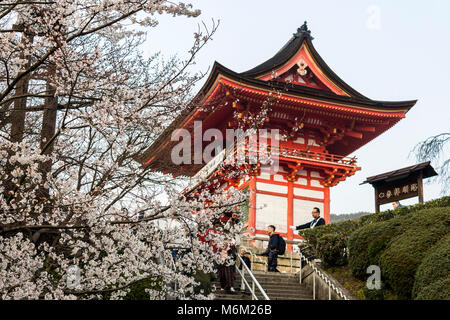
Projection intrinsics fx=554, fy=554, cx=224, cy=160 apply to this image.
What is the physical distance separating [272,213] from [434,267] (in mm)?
12653

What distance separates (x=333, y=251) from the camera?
44.8 feet

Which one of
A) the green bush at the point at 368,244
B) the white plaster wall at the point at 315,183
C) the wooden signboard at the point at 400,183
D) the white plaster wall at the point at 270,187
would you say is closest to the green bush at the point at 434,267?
the green bush at the point at 368,244

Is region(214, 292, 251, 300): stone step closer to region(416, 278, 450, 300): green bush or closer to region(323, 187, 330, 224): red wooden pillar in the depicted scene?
region(416, 278, 450, 300): green bush

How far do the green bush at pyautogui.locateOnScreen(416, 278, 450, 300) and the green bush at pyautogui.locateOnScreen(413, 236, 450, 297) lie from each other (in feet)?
0.73

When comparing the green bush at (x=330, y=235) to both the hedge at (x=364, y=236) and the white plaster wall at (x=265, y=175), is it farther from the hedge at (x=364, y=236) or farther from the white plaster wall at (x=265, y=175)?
the white plaster wall at (x=265, y=175)

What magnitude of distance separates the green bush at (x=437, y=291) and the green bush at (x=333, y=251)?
468 centimetres

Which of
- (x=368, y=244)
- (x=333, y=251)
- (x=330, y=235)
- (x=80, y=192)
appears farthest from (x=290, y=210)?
(x=80, y=192)

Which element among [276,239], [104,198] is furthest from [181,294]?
[276,239]

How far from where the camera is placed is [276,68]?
22938mm

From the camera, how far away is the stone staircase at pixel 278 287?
12.5m

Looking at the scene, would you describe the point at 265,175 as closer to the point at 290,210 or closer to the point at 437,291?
the point at 290,210
